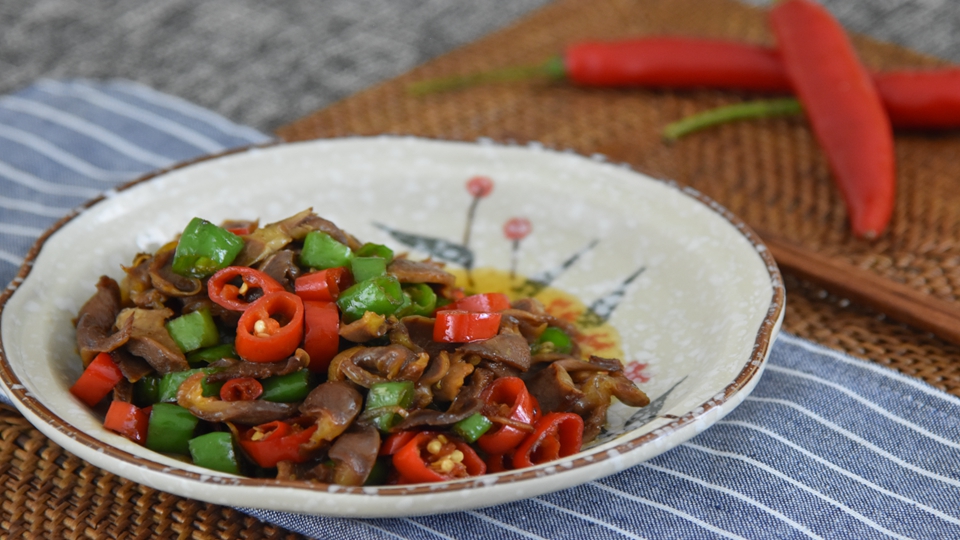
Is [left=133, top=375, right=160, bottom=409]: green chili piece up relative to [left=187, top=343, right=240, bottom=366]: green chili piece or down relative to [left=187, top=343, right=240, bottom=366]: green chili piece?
down

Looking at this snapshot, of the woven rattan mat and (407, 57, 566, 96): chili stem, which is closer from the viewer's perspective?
the woven rattan mat

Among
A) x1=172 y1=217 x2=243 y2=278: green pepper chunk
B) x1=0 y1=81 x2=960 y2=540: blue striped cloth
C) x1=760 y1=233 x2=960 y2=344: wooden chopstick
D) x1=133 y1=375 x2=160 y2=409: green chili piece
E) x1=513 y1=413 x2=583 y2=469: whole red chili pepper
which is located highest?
x1=172 y1=217 x2=243 y2=278: green pepper chunk

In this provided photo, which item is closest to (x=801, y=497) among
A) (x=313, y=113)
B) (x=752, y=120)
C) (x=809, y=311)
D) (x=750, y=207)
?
(x=809, y=311)

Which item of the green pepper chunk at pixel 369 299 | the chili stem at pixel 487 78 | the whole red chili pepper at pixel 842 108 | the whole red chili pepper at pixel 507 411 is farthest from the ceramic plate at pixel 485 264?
the chili stem at pixel 487 78

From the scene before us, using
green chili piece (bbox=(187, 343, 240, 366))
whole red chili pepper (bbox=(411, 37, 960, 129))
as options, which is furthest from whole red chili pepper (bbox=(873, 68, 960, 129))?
green chili piece (bbox=(187, 343, 240, 366))

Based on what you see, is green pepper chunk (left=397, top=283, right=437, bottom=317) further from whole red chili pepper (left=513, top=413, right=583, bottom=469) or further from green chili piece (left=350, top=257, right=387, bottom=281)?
whole red chili pepper (left=513, top=413, right=583, bottom=469)

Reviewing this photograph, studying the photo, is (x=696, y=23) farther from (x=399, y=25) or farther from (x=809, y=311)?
(x=809, y=311)

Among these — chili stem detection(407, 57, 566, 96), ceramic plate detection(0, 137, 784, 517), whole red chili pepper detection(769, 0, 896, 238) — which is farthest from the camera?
chili stem detection(407, 57, 566, 96)
